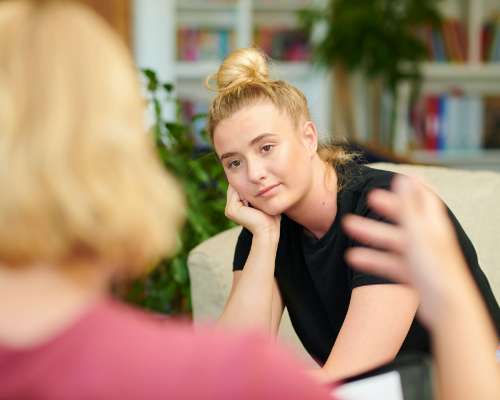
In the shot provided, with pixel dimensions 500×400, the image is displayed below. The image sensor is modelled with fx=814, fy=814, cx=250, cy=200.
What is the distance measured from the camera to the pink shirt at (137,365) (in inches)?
22.6

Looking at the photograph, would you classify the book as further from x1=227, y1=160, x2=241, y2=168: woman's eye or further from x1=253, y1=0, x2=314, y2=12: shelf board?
x1=227, y1=160, x2=241, y2=168: woman's eye

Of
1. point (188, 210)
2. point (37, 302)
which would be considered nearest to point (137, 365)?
point (37, 302)

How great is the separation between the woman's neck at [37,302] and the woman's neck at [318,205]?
957mm

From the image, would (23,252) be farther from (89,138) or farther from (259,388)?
(259,388)

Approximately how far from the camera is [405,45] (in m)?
4.34

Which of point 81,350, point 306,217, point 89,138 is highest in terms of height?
point 89,138

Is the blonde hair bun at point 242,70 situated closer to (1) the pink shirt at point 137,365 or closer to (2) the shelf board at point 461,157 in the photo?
(1) the pink shirt at point 137,365

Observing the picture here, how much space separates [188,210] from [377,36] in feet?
7.58

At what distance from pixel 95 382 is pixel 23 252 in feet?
0.36

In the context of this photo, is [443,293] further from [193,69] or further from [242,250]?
[193,69]

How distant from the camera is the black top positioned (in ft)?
4.92

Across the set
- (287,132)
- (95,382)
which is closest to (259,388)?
(95,382)

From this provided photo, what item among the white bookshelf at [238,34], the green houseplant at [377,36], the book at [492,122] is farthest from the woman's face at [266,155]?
the book at [492,122]

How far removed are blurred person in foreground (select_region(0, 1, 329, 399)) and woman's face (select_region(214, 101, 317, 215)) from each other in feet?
2.89
